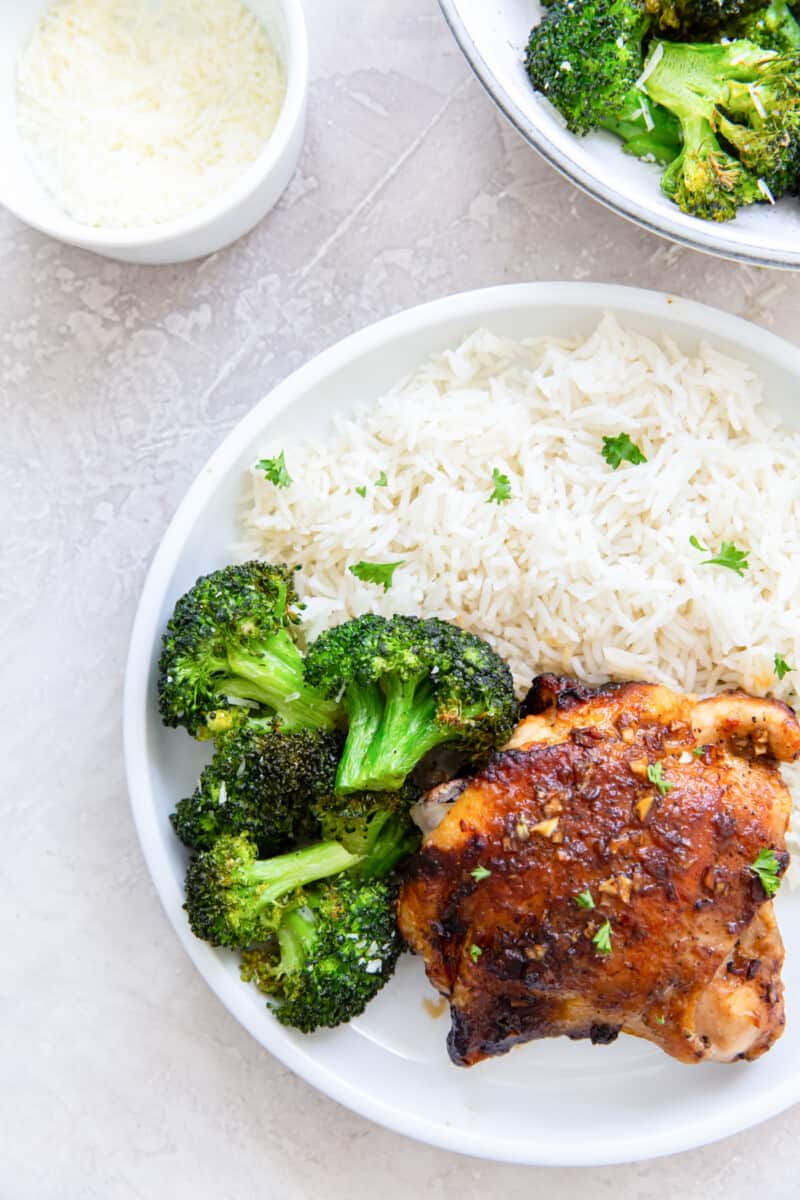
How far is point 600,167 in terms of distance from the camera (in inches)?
111

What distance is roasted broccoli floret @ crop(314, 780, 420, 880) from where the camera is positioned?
9.24 ft

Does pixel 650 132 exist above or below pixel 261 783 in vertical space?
above

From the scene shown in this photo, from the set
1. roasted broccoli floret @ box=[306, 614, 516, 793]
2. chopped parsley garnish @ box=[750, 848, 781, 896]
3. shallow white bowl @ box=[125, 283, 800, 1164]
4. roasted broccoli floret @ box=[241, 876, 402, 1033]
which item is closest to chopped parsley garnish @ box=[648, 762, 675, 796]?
chopped parsley garnish @ box=[750, 848, 781, 896]

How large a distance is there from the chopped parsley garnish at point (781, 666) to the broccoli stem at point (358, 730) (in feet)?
3.74

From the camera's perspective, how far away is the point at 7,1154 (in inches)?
135

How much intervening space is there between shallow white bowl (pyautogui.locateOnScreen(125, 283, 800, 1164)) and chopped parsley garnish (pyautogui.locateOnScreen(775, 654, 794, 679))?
699mm

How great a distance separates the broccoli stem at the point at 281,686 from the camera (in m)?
2.85

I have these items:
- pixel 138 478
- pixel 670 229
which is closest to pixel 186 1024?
pixel 138 478

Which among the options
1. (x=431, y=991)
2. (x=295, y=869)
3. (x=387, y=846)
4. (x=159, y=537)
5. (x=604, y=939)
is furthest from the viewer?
(x=159, y=537)

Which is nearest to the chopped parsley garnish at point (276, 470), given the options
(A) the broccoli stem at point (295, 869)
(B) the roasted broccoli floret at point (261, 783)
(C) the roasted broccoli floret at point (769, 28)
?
(B) the roasted broccoli floret at point (261, 783)

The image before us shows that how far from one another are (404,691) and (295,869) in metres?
0.59

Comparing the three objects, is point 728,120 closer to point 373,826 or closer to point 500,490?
point 500,490

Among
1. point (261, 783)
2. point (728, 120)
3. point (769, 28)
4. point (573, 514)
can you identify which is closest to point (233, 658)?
point (261, 783)

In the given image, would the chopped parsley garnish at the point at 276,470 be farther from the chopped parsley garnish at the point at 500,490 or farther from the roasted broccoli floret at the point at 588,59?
the roasted broccoli floret at the point at 588,59
